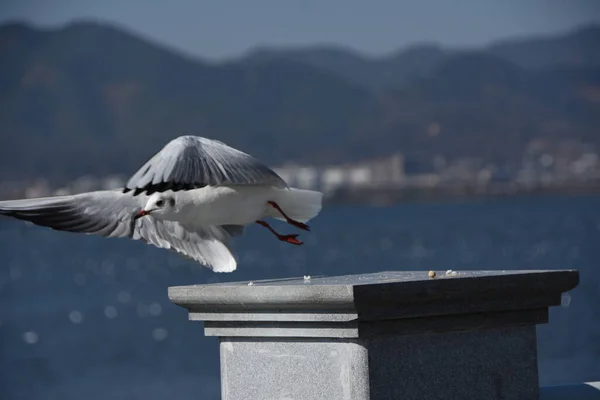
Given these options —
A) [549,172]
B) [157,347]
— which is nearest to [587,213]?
[549,172]

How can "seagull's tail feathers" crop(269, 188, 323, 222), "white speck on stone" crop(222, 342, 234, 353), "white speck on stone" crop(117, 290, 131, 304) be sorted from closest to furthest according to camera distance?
"white speck on stone" crop(222, 342, 234, 353)
"seagull's tail feathers" crop(269, 188, 323, 222)
"white speck on stone" crop(117, 290, 131, 304)

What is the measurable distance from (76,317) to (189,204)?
35295 millimetres

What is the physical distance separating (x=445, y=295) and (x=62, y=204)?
2.43 metres

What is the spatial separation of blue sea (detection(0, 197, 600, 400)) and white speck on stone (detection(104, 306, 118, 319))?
0.32ft

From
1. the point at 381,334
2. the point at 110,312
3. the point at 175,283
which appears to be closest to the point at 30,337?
the point at 110,312

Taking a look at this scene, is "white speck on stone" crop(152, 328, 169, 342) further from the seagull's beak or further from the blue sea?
the seagull's beak

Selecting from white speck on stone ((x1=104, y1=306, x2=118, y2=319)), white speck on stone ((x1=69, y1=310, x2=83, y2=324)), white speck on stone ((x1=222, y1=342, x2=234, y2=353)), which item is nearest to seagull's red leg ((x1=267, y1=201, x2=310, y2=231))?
white speck on stone ((x1=222, y1=342, x2=234, y2=353))

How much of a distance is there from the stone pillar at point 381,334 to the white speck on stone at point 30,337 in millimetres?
30822

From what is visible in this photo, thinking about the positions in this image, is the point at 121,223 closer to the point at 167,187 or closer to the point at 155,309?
the point at 167,187

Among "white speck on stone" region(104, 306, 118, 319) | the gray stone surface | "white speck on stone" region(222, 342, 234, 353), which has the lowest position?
the gray stone surface

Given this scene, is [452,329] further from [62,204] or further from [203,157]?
[62,204]

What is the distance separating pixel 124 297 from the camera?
46750 mm

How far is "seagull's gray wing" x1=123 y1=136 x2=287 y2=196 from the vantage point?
18.4 feet

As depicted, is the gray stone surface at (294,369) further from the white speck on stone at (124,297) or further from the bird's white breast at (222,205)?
the white speck on stone at (124,297)
